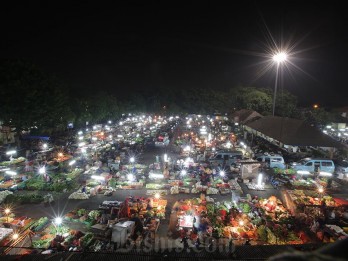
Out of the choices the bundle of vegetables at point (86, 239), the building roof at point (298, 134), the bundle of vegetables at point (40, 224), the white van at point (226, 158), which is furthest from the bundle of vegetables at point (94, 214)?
the building roof at point (298, 134)

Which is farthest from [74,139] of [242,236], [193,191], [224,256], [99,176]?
[224,256]

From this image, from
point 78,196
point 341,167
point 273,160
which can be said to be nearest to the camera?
point 78,196

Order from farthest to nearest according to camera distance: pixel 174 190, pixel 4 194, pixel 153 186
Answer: pixel 153 186 → pixel 174 190 → pixel 4 194

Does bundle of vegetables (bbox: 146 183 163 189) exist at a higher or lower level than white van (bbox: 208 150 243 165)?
lower

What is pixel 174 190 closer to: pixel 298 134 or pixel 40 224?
pixel 40 224

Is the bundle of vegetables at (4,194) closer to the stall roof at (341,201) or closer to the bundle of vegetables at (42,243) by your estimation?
the bundle of vegetables at (42,243)

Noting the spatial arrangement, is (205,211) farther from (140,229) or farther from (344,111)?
(344,111)

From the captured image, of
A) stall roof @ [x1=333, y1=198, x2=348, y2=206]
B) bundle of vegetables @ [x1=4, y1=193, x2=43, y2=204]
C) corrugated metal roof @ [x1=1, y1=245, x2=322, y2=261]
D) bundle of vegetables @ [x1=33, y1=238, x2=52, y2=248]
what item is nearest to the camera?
corrugated metal roof @ [x1=1, y1=245, x2=322, y2=261]

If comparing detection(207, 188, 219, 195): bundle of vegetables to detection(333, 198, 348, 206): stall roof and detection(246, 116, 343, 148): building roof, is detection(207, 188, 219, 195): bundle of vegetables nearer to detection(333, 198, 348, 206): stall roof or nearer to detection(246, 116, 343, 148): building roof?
detection(333, 198, 348, 206): stall roof

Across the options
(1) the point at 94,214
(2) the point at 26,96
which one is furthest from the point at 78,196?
(2) the point at 26,96

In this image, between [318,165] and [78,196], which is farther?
[318,165]

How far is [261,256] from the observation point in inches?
302

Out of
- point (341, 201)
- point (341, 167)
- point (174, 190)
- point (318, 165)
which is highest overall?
point (318, 165)

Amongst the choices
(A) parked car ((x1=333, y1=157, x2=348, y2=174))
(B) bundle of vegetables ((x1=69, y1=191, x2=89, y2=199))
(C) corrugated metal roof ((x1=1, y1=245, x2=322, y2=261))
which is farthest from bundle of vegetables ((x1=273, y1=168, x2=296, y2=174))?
(B) bundle of vegetables ((x1=69, y1=191, x2=89, y2=199))
